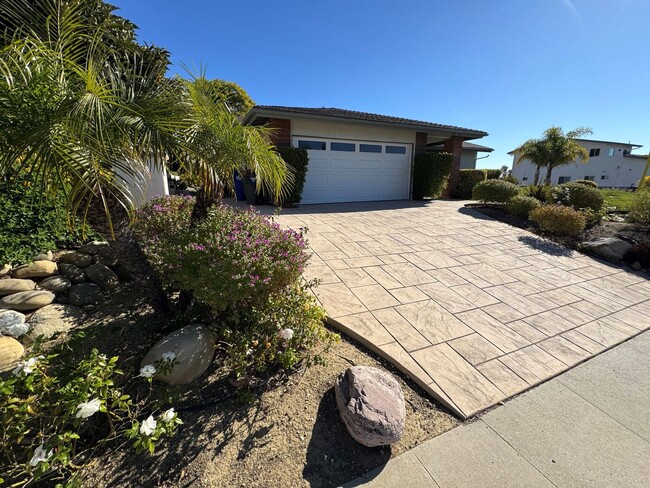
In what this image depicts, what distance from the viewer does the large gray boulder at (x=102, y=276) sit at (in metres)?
3.47

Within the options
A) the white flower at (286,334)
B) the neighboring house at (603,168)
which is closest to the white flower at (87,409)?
the white flower at (286,334)

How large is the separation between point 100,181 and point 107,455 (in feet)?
5.67

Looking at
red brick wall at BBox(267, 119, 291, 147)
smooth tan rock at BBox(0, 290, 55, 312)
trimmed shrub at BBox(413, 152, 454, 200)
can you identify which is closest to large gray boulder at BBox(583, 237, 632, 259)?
trimmed shrub at BBox(413, 152, 454, 200)

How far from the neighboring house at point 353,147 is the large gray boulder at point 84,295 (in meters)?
7.10

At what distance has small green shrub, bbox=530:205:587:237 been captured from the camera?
6777 mm

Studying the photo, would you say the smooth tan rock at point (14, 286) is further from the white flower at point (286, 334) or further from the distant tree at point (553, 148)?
the distant tree at point (553, 148)

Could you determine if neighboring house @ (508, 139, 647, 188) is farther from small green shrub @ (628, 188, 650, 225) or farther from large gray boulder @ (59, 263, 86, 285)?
large gray boulder @ (59, 263, 86, 285)

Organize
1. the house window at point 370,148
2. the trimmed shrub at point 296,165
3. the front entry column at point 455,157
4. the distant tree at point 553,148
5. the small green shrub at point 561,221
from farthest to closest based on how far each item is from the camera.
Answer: the distant tree at point 553,148, the front entry column at point 455,157, the house window at point 370,148, the trimmed shrub at point 296,165, the small green shrub at point 561,221

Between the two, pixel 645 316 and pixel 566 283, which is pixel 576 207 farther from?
pixel 645 316

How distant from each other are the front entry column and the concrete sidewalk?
36.0 ft

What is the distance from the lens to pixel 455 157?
11992 millimetres

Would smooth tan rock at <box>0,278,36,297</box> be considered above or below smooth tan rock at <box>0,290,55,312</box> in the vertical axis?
above

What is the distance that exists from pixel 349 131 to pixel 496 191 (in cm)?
560

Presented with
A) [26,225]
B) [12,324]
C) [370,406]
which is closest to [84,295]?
[12,324]
